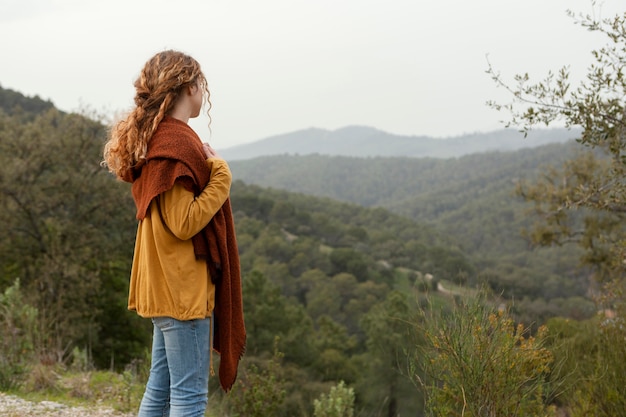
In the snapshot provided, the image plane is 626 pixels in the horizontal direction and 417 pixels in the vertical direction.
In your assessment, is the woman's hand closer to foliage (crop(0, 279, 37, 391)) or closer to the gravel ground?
the gravel ground

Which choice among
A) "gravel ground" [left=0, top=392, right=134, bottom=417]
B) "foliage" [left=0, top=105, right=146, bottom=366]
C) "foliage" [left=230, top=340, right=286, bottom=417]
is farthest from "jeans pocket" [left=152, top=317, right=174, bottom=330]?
"foliage" [left=0, top=105, right=146, bottom=366]

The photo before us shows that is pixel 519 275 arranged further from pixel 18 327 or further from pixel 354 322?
pixel 18 327

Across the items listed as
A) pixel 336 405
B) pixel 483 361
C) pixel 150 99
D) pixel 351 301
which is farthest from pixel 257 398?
pixel 351 301

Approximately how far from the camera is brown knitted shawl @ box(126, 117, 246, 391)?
211 centimetres

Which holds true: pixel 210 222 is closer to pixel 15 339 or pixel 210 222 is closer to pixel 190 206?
pixel 190 206

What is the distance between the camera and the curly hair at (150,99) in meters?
2.17

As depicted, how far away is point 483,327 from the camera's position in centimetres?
270

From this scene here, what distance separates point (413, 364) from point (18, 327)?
388 cm

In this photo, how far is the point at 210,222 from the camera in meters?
2.18

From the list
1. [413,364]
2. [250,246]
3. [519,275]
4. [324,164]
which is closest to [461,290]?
[413,364]

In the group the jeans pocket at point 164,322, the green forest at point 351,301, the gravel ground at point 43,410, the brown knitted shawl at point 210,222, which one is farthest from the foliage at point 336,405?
the jeans pocket at point 164,322

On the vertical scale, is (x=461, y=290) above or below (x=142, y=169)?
below

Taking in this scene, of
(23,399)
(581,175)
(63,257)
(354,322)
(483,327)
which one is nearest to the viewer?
(483,327)

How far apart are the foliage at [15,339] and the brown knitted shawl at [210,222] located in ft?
9.87
